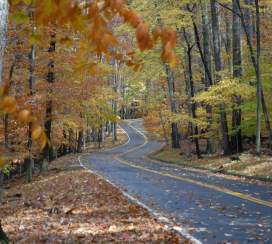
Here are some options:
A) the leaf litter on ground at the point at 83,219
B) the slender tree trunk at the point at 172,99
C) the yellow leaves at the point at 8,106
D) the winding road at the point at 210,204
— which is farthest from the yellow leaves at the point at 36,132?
the slender tree trunk at the point at 172,99

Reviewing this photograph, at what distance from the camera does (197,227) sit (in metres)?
9.20

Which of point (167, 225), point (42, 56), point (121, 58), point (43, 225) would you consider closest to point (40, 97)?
point (42, 56)

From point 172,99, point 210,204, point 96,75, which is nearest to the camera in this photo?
point 210,204

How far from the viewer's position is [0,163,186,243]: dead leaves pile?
8.49 metres

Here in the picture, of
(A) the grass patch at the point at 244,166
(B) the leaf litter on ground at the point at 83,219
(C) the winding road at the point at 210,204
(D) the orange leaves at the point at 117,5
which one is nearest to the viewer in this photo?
(D) the orange leaves at the point at 117,5

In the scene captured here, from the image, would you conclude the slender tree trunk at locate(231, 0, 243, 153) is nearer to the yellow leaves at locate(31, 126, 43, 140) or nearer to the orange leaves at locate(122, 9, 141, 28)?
the orange leaves at locate(122, 9, 141, 28)

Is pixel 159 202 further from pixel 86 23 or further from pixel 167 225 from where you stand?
pixel 86 23

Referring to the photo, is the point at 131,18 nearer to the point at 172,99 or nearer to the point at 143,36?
the point at 143,36

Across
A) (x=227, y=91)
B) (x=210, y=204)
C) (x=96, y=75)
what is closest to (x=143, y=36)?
(x=210, y=204)

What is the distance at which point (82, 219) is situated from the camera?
10625mm

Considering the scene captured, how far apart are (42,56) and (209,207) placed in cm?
1384

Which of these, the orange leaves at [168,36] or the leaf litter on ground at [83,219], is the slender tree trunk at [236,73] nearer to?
→ the leaf litter on ground at [83,219]

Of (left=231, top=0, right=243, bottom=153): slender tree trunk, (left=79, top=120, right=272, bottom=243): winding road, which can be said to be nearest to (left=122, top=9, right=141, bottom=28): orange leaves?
(left=79, top=120, right=272, bottom=243): winding road

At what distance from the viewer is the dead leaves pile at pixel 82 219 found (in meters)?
8.49
